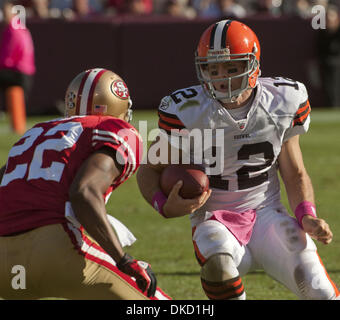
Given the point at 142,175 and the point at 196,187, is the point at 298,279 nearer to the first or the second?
the point at 196,187

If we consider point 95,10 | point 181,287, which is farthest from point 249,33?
point 95,10

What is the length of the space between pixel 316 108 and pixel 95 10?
5018 millimetres

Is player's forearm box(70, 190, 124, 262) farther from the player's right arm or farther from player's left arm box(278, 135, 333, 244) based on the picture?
player's left arm box(278, 135, 333, 244)

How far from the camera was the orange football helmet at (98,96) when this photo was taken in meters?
4.19

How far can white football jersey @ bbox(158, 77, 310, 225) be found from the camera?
4.43 metres

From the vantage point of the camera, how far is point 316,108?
17000 millimetres

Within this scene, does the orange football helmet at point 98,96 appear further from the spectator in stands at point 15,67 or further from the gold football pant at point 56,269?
the spectator in stands at point 15,67

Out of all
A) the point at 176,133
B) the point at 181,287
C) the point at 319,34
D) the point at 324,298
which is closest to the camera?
the point at 324,298

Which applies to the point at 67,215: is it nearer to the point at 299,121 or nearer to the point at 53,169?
the point at 53,169

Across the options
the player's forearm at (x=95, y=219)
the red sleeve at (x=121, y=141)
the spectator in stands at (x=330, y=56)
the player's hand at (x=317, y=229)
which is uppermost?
the red sleeve at (x=121, y=141)

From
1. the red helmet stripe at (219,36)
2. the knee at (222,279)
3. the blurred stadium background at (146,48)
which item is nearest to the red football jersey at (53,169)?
the knee at (222,279)

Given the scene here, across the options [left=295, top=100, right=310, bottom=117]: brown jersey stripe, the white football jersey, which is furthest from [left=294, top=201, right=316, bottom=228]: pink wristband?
[left=295, top=100, right=310, bottom=117]: brown jersey stripe

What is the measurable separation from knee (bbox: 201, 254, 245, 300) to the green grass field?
3.69 ft

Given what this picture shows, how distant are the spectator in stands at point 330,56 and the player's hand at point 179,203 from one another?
40.5ft
